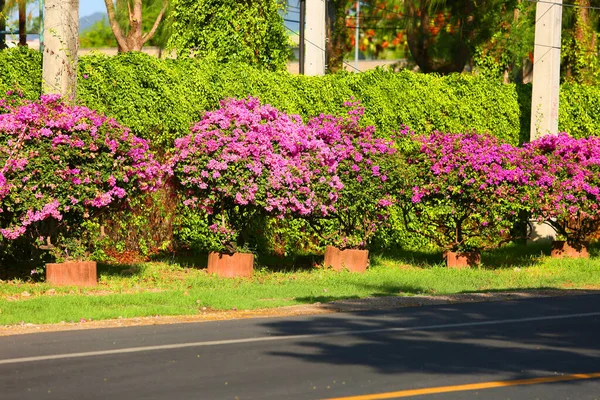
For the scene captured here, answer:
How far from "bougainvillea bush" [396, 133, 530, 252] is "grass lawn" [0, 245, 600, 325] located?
107cm

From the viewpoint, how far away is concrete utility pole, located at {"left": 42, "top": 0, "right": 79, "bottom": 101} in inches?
695

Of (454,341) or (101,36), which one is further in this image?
(101,36)

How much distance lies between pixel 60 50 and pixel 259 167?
373cm

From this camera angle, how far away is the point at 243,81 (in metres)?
20.4

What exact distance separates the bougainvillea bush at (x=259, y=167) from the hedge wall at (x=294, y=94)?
1.14 meters

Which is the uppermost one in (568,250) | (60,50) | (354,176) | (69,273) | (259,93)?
(60,50)

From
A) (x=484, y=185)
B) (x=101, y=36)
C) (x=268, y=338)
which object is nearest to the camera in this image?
(x=268, y=338)

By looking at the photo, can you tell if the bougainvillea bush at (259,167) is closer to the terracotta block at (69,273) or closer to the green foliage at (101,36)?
the terracotta block at (69,273)

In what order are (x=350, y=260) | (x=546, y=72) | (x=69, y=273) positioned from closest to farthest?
(x=69, y=273) → (x=350, y=260) → (x=546, y=72)

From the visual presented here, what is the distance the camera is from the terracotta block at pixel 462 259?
Result: 2089 centimetres

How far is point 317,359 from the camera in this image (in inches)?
404

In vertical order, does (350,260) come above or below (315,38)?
below

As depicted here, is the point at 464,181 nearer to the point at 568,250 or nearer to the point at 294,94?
the point at 294,94

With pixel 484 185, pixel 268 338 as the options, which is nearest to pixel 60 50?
pixel 484 185
